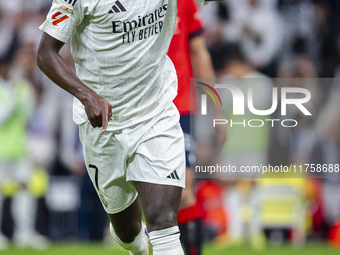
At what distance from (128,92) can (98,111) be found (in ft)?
1.42

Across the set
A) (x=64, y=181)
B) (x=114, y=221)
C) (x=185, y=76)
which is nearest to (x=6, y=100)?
(x=64, y=181)

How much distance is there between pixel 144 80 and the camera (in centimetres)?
420

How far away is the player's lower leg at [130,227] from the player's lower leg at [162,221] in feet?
2.18

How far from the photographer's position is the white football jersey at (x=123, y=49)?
3.99 metres

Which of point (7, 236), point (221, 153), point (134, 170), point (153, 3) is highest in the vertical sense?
point (153, 3)

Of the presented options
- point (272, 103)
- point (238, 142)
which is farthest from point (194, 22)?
point (238, 142)

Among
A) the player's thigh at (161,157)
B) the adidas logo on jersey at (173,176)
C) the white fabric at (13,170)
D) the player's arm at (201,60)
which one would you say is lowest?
the white fabric at (13,170)

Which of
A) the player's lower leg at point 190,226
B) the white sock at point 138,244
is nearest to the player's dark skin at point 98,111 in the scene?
the white sock at point 138,244

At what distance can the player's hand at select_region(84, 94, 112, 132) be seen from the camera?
3775mm

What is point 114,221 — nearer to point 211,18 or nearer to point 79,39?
point 79,39

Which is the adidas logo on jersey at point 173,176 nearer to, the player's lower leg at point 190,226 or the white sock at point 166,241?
the white sock at point 166,241

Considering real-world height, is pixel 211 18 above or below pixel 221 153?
above

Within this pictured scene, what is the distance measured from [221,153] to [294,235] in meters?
1.65

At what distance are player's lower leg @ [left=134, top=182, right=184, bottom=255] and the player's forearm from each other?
0.66 metres
